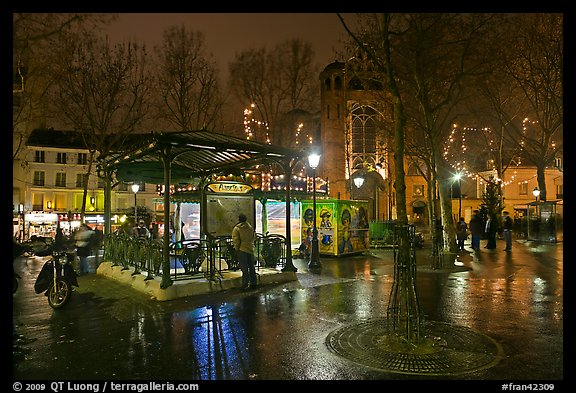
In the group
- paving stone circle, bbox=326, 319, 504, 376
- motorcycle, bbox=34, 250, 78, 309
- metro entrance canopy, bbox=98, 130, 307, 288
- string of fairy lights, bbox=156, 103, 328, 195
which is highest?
string of fairy lights, bbox=156, 103, 328, 195

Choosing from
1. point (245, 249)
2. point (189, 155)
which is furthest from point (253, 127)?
point (245, 249)

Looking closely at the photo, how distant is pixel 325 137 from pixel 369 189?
678cm

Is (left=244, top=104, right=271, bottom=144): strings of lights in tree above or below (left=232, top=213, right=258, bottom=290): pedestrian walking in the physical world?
above

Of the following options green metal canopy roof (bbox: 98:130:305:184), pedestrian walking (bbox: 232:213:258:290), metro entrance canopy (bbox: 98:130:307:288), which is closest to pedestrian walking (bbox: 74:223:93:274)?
metro entrance canopy (bbox: 98:130:307:288)

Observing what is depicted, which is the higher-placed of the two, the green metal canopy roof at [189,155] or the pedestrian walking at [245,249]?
the green metal canopy roof at [189,155]

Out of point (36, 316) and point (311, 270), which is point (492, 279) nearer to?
point (311, 270)

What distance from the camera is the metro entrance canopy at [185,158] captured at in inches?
402

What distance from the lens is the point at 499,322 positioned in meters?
7.85

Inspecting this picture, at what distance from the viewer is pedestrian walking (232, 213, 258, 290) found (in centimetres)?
1073

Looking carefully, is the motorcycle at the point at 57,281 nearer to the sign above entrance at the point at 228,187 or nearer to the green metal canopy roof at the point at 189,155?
the green metal canopy roof at the point at 189,155

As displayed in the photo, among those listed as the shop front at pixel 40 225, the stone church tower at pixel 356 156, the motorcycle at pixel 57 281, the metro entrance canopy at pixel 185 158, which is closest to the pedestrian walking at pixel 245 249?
the metro entrance canopy at pixel 185 158

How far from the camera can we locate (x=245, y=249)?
1077cm

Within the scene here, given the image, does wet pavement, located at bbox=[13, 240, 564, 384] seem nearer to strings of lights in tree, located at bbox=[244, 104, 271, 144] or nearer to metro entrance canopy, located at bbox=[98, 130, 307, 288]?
Result: metro entrance canopy, located at bbox=[98, 130, 307, 288]
